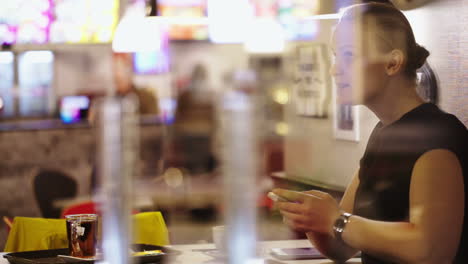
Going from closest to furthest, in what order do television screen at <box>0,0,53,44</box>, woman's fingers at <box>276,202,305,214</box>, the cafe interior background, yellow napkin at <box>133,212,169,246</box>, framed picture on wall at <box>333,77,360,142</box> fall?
1. woman's fingers at <box>276,202,305,214</box>
2. the cafe interior background
3. yellow napkin at <box>133,212,169,246</box>
4. framed picture on wall at <box>333,77,360,142</box>
5. television screen at <box>0,0,53,44</box>

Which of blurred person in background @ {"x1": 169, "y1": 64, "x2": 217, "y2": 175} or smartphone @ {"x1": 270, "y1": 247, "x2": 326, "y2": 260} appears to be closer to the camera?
smartphone @ {"x1": 270, "y1": 247, "x2": 326, "y2": 260}

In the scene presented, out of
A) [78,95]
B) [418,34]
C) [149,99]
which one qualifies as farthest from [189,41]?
[418,34]

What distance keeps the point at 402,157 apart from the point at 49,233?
1228 millimetres

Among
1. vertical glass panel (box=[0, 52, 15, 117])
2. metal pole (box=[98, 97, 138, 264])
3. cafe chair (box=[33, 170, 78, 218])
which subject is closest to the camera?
metal pole (box=[98, 97, 138, 264])

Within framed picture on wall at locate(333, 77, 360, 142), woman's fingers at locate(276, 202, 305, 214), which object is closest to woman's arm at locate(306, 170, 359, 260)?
woman's fingers at locate(276, 202, 305, 214)

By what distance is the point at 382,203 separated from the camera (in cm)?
220

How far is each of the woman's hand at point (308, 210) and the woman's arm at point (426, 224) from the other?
63 mm

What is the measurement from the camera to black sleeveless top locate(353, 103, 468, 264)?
2.10m

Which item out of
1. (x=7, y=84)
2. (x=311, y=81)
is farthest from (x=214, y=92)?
(x=7, y=84)

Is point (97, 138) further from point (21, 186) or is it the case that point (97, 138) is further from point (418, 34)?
point (21, 186)

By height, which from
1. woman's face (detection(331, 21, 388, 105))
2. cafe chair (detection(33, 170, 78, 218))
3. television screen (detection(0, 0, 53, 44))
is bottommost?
cafe chair (detection(33, 170, 78, 218))

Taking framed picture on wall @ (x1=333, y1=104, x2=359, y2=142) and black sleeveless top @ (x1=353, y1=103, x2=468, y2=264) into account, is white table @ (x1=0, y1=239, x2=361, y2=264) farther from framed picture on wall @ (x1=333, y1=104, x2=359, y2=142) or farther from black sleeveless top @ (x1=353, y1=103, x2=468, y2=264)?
framed picture on wall @ (x1=333, y1=104, x2=359, y2=142)

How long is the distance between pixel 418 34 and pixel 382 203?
70cm

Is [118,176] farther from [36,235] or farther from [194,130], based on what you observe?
[194,130]
